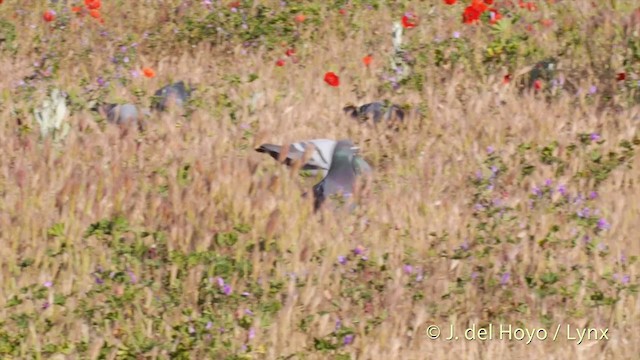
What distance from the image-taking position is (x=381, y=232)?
13.3 ft

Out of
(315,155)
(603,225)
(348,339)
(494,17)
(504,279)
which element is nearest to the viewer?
(348,339)

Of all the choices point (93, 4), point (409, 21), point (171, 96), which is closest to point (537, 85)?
point (409, 21)

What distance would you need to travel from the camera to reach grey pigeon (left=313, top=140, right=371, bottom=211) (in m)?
4.29

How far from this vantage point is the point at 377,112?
523cm

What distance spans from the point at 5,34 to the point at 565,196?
3522 millimetres

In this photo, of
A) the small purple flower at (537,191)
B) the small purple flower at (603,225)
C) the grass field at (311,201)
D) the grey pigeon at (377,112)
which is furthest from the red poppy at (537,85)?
the small purple flower at (603,225)

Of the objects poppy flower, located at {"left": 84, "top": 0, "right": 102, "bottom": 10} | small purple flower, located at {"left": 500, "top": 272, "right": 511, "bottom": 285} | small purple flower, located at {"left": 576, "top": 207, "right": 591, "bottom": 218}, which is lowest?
small purple flower, located at {"left": 500, "top": 272, "right": 511, "bottom": 285}

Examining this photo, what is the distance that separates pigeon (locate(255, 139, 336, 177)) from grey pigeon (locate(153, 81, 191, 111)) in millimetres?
763

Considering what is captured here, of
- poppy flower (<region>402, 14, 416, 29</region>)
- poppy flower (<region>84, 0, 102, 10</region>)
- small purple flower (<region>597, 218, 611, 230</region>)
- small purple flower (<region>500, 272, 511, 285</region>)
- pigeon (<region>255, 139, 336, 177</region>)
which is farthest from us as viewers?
poppy flower (<region>84, 0, 102, 10</region>)

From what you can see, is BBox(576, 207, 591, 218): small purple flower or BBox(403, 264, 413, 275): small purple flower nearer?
BBox(403, 264, 413, 275): small purple flower

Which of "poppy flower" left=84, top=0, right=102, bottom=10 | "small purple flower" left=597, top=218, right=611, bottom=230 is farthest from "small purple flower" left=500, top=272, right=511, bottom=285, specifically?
"poppy flower" left=84, top=0, right=102, bottom=10

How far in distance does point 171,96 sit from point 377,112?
0.98m

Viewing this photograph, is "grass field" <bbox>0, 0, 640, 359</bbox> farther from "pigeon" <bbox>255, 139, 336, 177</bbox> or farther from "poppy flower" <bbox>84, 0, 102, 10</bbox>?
"poppy flower" <bbox>84, 0, 102, 10</bbox>

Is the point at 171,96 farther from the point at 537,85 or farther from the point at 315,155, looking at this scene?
the point at 537,85
